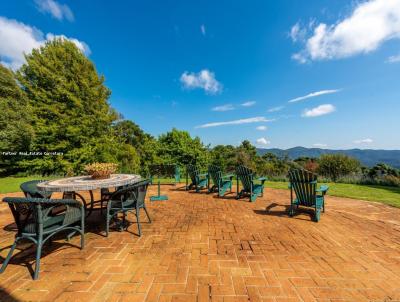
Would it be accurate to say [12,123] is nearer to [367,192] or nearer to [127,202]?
[127,202]

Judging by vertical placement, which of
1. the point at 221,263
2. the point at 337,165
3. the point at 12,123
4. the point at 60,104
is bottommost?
the point at 221,263

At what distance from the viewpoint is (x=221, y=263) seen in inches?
83.7

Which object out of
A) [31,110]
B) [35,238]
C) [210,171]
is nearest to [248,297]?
[35,238]

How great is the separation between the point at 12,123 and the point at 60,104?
3197mm

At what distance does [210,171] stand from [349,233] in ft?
11.8

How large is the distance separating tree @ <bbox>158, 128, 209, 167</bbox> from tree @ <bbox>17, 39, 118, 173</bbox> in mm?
6342

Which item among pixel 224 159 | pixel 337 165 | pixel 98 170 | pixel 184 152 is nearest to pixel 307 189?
pixel 98 170

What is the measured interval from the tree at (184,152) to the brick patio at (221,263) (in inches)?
413

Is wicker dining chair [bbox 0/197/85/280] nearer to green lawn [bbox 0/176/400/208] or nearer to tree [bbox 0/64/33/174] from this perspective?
green lawn [bbox 0/176/400/208]

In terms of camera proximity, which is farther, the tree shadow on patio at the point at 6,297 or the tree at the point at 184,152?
the tree at the point at 184,152

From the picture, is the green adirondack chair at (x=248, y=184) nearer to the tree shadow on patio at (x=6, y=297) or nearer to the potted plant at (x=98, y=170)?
the potted plant at (x=98, y=170)

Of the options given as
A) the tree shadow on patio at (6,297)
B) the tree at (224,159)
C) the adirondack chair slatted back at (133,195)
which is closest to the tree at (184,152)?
the tree at (224,159)

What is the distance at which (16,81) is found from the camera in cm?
1412

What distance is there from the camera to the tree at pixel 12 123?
496 inches
